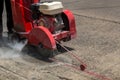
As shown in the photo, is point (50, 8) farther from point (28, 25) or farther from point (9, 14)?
point (9, 14)

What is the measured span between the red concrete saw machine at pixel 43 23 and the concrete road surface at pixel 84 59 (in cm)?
35

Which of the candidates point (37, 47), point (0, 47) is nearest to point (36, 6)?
point (37, 47)

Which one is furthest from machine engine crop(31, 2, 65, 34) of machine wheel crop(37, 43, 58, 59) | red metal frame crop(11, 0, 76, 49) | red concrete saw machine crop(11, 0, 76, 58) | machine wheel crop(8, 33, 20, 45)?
machine wheel crop(8, 33, 20, 45)

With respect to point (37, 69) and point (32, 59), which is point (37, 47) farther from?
point (37, 69)

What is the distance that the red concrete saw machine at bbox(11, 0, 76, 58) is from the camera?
21.4ft

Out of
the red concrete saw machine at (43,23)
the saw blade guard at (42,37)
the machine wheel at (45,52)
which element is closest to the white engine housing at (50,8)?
the red concrete saw machine at (43,23)

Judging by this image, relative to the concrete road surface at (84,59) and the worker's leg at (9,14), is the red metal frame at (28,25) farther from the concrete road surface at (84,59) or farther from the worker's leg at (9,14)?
the concrete road surface at (84,59)

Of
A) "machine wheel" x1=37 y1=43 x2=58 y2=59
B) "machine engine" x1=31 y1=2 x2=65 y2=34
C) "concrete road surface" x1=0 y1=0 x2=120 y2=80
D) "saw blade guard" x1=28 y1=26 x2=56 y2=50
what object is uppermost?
"machine engine" x1=31 y1=2 x2=65 y2=34

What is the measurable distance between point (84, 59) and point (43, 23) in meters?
1.11

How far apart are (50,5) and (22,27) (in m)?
0.93

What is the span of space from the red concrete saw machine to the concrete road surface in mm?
349

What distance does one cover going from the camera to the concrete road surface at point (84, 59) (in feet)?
19.4

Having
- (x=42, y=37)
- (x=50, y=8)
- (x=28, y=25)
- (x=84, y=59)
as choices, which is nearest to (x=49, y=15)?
(x=50, y=8)

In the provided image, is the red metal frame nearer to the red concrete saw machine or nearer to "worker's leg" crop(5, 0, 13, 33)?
the red concrete saw machine
